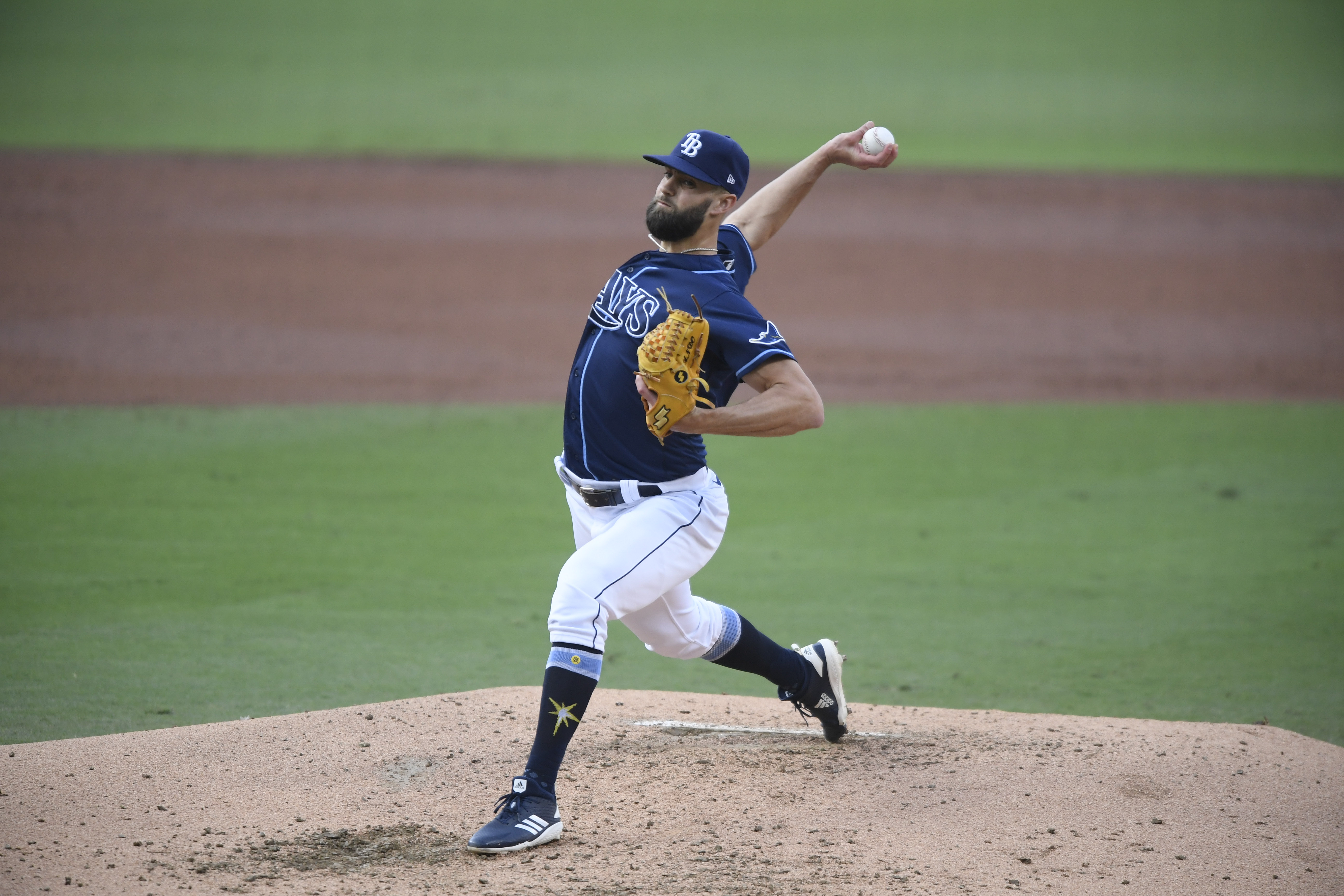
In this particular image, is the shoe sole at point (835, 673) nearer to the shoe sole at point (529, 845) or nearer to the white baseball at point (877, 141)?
the shoe sole at point (529, 845)

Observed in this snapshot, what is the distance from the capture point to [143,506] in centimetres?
672

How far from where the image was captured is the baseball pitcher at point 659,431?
3.17 meters

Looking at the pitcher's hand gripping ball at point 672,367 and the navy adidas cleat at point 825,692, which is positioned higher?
the pitcher's hand gripping ball at point 672,367

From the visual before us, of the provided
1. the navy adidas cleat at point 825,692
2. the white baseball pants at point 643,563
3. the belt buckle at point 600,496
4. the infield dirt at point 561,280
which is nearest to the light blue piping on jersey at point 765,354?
the white baseball pants at point 643,563

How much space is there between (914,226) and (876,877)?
43.4 ft

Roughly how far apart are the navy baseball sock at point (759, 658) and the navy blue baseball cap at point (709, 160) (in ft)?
3.92

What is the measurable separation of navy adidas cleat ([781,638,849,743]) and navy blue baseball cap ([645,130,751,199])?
138 centimetres

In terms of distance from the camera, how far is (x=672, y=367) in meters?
3.09

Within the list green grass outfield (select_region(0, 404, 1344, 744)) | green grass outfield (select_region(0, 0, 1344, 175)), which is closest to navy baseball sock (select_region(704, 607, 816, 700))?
green grass outfield (select_region(0, 404, 1344, 744))

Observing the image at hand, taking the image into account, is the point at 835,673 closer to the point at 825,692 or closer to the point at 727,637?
the point at 825,692

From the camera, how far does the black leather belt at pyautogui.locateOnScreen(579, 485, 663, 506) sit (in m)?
3.45

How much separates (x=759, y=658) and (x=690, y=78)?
21.0 metres

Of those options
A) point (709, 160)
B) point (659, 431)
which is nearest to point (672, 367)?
point (659, 431)

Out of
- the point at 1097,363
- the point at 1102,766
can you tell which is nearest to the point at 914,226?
the point at 1097,363
